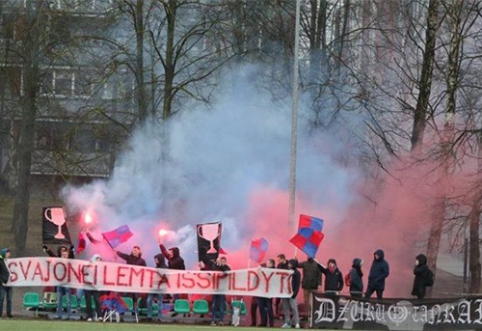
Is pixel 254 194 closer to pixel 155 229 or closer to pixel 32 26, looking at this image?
pixel 155 229

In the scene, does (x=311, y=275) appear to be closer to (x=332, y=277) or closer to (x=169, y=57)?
(x=332, y=277)

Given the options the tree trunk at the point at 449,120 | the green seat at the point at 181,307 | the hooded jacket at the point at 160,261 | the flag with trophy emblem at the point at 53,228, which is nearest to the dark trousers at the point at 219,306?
the green seat at the point at 181,307

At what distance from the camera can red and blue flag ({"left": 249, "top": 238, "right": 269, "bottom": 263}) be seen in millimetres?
27484

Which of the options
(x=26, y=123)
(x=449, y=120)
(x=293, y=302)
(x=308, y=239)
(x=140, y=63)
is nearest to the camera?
(x=293, y=302)

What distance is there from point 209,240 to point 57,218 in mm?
3630

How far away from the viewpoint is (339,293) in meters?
26.2

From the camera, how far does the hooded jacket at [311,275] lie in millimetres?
26672

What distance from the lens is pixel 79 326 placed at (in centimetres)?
2353

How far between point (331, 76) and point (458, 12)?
467 cm

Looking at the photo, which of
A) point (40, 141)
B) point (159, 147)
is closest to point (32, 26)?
point (40, 141)

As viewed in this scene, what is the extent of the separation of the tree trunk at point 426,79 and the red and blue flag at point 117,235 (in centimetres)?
1045

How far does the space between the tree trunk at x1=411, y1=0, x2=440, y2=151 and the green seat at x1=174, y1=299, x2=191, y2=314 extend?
10235 millimetres

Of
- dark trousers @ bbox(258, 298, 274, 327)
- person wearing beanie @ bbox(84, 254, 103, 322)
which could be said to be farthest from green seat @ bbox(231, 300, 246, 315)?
person wearing beanie @ bbox(84, 254, 103, 322)

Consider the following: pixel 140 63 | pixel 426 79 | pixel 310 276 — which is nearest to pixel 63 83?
pixel 140 63
